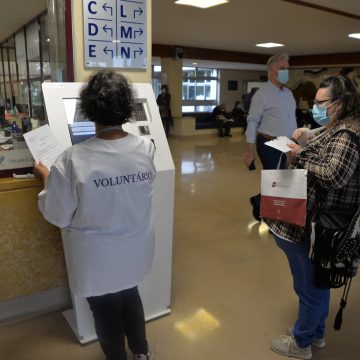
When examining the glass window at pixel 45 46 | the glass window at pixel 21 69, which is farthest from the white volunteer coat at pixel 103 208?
the glass window at pixel 21 69

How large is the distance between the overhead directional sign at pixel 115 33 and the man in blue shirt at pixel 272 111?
4.58 feet

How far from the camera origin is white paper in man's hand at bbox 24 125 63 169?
5.33 ft

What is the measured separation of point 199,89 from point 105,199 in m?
14.2

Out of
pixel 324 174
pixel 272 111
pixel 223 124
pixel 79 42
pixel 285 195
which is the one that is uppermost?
pixel 79 42

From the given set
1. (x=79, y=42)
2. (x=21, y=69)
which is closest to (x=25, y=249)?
(x=79, y=42)

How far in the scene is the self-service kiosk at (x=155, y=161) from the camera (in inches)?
67.6

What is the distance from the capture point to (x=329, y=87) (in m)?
1.50

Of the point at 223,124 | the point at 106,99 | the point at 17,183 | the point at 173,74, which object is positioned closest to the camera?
the point at 106,99

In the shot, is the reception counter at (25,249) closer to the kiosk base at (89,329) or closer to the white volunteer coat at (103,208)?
the kiosk base at (89,329)

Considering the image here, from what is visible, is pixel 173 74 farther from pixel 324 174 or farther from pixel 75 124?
pixel 324 174

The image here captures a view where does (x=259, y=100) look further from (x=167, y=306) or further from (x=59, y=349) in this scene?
(x=59, y=349)

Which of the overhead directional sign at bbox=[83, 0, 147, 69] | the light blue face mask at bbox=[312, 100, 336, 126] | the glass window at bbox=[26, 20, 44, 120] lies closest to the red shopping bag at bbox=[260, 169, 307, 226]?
the light blue face mask at bbox=[312, 100, 336, 126]

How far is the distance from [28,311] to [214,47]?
876cm

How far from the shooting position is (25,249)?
2.00 metres
